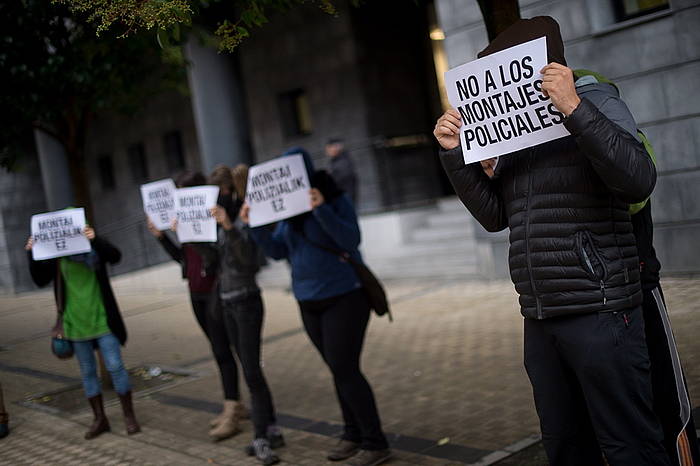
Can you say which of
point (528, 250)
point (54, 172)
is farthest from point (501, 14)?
point (54, 172)

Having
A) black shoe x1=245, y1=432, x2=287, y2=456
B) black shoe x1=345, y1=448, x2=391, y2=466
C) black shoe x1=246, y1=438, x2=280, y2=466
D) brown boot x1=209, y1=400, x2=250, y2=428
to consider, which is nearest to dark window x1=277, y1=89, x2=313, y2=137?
brown boot x1=209, y1=400, x2=250, y2=428

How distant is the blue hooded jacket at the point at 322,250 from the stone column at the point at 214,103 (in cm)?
1154

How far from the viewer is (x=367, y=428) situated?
5.36 meters

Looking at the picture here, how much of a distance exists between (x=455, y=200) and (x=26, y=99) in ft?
28.5

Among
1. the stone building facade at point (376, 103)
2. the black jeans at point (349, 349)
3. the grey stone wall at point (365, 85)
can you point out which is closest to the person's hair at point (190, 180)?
the black jeans at point (349, 349)

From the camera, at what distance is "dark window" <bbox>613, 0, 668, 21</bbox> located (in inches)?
384

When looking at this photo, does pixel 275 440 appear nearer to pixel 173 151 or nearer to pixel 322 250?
pixel 322 250

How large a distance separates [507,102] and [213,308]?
3529 mm

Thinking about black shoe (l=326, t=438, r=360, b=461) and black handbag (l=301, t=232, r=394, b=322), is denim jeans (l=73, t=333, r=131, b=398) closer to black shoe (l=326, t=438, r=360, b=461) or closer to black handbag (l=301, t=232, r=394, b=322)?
black shoe (l=326, t=438, r=360, b=461)

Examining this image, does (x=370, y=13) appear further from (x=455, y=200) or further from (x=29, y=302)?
(x=29, y=302)

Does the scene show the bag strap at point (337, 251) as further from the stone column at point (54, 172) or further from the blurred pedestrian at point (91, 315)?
the stone column at point (54, 172)

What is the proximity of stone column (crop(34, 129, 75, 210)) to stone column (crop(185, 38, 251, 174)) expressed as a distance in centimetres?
604

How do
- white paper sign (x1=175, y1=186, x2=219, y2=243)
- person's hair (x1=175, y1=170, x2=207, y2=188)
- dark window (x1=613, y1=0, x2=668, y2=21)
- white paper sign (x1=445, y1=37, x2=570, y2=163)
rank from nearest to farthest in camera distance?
white paper sign (x1=445, y1=37, x2=570, y2=163), white paper sign (x1=175, y1=186, x2=219, y2=243), person's hair (x1=175, y1=170, x2=207, y2=188), dark window (x1=613, y1=0, x2=668, y2=21)

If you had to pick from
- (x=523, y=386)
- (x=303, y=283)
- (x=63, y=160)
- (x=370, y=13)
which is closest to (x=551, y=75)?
(x=303, y=283)
